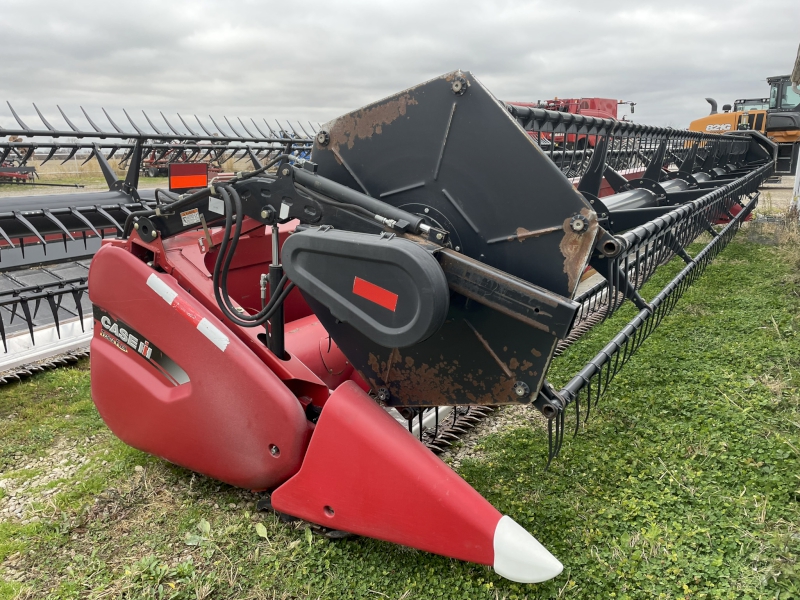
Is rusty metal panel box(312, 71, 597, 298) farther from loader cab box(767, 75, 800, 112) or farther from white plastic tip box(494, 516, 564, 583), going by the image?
loader cab box(767, 75, 800, 112)

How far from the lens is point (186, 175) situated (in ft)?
12.7

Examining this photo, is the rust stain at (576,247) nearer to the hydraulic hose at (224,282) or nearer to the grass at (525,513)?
the hydraulic hose at (224,282)

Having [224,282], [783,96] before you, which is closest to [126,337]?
[224,282]

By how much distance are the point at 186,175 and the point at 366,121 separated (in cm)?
215

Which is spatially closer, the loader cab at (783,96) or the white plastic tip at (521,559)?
the white plastic tip at (521,559)

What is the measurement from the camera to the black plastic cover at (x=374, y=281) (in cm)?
179

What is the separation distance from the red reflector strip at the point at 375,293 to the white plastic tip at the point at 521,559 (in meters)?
0.85

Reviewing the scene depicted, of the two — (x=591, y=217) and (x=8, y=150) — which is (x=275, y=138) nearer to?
(x=8, y=150)

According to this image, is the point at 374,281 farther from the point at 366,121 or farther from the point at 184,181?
the point at 184,181

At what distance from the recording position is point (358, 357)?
2.31 m

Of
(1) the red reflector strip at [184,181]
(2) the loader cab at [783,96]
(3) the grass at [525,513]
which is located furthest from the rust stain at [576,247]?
(2) the loader cab at [783,96]

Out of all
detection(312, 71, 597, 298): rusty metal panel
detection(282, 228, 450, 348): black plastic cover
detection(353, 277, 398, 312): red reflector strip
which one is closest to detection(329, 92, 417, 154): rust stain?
detection(312, 71, 597, 298): rusty metal panel

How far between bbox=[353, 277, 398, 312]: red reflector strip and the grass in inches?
41.7

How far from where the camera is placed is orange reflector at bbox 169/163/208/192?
3797 millimetres
